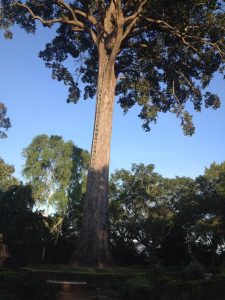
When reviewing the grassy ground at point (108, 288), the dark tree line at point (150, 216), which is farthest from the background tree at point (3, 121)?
the grassy ground at point (108, 288)

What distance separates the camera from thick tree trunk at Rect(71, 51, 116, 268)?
15.3 meters

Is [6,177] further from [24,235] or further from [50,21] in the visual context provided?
[50,21]

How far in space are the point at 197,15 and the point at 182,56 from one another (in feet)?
11.5

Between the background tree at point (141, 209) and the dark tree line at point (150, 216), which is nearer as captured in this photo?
the dark tree line at point (150, 216)

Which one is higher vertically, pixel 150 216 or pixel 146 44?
pixel 146 44

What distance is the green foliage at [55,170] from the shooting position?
4150cm

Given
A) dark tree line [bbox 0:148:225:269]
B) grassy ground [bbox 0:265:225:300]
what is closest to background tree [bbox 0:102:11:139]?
dark tree line [bbox 0:148:225:269]

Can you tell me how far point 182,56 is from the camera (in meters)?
23.1

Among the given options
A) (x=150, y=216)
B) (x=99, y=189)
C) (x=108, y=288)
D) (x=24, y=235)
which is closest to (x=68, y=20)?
(x=99, y=189)

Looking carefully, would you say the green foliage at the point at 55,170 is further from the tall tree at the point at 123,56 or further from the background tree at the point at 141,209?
the tall tree at the point at 123,56

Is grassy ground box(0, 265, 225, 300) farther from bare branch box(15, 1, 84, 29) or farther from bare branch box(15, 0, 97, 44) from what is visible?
bare branch box(15, 1, 84, 29)

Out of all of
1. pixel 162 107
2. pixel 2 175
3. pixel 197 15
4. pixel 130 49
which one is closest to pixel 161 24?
pixel 197 15

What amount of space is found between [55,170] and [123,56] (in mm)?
21568

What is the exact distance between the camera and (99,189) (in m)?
16.6
